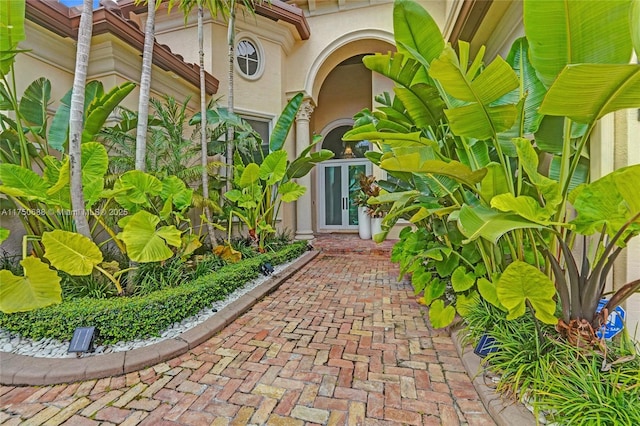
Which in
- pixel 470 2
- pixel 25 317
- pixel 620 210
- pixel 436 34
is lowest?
pixel 25 317

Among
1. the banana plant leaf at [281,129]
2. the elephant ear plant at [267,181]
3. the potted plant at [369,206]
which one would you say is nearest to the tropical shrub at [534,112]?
the elephant ear plant at [267,181]

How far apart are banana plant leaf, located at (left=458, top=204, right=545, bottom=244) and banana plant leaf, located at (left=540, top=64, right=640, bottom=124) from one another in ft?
1.92

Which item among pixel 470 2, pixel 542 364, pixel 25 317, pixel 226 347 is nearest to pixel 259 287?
pixel 226 347

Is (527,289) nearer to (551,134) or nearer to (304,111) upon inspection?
(551,134)

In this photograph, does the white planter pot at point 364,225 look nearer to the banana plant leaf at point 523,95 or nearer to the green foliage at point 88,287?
the banana plant leaf at point 523,95

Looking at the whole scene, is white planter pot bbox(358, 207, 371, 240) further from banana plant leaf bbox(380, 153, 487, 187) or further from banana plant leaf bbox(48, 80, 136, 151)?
banana plant leaf bbox(380, 153, 487, 187)

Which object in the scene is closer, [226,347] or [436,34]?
[436,34]

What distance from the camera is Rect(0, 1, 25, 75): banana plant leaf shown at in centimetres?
298

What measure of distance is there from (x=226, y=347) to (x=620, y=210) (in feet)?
9.98

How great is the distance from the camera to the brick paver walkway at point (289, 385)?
190cm

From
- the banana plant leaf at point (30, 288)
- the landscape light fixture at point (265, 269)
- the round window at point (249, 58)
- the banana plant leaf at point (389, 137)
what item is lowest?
the landscape light fixture at point (265, 269)

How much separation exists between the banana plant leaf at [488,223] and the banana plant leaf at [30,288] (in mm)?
3440

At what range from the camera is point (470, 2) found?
418cm

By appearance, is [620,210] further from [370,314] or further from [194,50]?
[194,50]
